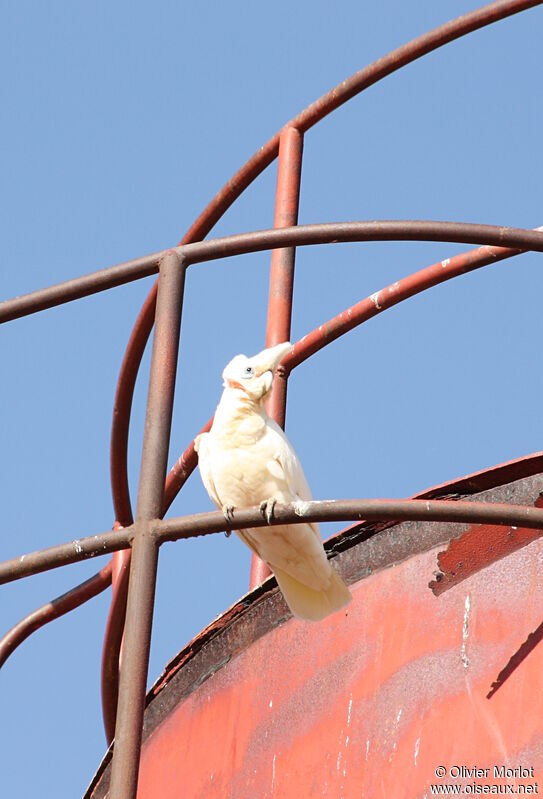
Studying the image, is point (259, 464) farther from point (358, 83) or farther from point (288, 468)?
point (358, 83)

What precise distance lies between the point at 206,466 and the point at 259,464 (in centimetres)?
Result: 27

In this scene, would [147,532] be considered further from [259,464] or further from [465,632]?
[259,464]

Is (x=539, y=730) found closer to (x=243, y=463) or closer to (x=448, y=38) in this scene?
(x=243, y=463)

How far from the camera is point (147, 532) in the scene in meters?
3.53

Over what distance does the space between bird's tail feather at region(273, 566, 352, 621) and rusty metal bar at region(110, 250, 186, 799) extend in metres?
1.23

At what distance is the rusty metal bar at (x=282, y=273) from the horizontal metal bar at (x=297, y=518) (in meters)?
2.17

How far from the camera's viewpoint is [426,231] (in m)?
3.94

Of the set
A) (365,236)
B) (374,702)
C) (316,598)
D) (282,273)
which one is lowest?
(374,702)

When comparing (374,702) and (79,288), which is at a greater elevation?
(79,288)

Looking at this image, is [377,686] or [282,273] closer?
[377,686]

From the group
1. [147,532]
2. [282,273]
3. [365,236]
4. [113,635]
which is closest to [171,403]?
[147,532]

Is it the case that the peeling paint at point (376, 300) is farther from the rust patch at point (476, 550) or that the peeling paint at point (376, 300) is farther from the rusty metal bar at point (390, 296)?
the rust patch at point (476, 550)

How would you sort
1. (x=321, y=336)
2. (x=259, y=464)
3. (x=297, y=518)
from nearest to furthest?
(x=297, y=518), (x=259, y=464), (x=321, y=336)

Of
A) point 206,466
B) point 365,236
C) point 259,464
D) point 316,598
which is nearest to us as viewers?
point 365,236
